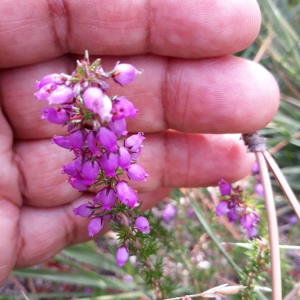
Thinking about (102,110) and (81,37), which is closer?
(102,110)

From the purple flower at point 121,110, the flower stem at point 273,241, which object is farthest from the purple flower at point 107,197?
the flower stem at point 273,241

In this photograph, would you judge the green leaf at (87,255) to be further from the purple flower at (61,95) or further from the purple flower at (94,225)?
the purple flower at (61,95)

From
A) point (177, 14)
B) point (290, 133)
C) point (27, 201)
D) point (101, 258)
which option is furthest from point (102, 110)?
point (290, 133)

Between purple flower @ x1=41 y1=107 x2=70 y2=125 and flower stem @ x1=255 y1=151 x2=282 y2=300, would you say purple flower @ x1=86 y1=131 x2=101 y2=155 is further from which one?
flower stem @ x1=255 y1=151 x2=282 y2=300

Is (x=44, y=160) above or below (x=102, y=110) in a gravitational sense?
below

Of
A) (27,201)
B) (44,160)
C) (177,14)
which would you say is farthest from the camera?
(27,201)

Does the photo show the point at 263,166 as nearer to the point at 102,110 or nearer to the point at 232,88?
the point at 232,88
